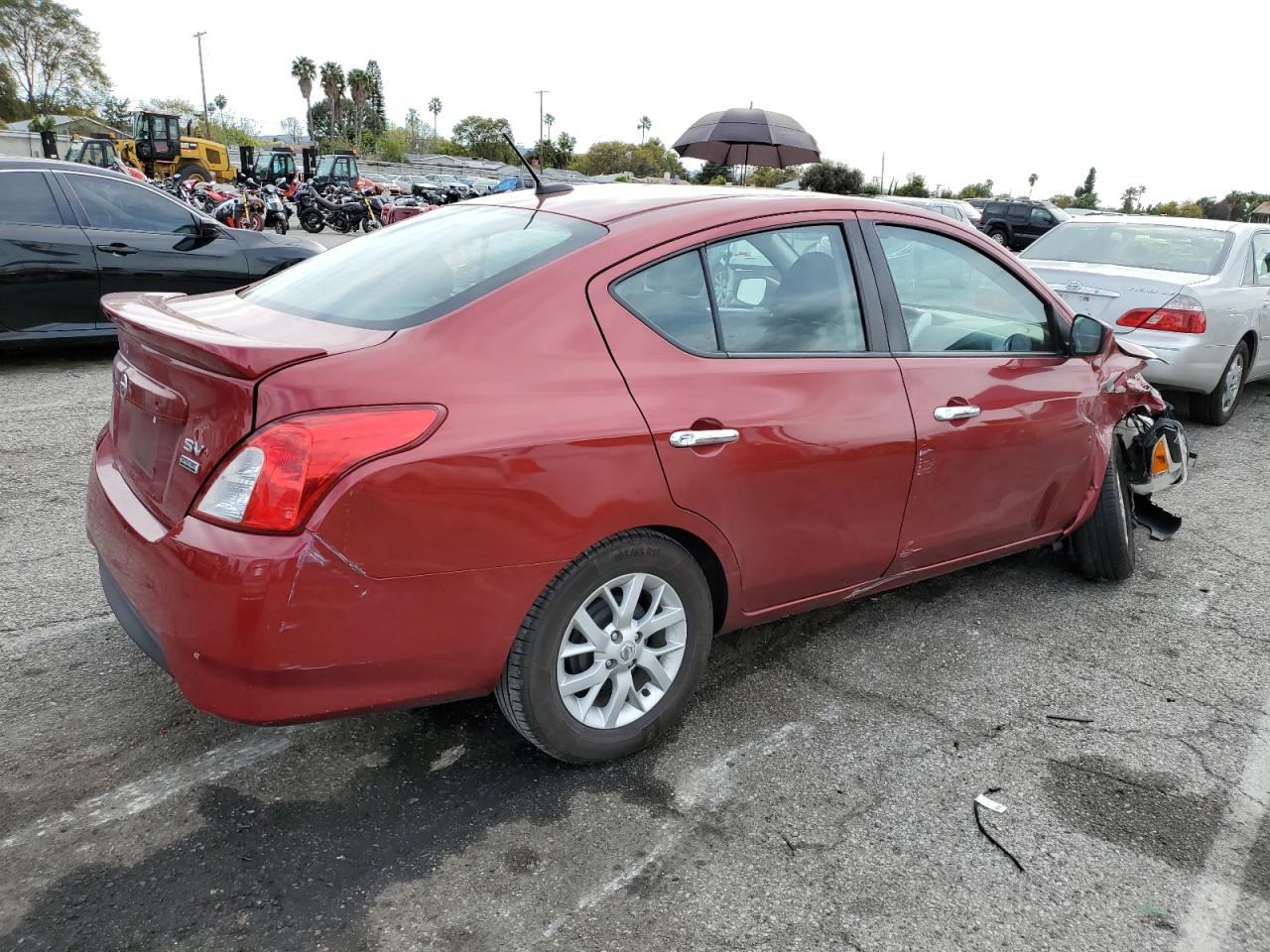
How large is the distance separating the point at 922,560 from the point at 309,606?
83.8 inches

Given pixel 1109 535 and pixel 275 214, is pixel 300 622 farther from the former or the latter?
pixel 275 214

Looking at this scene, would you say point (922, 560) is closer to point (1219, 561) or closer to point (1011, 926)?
point (1011, 926)

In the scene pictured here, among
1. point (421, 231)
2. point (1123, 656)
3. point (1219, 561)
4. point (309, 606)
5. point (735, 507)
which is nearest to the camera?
point (309, 606)

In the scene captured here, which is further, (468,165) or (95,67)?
(468,165)

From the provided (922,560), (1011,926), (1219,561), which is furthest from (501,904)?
(1219,561)

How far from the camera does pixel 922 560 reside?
3391 millimetres

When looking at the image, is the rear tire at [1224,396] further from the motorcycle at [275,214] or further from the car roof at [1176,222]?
the motorcycle at [275,214]

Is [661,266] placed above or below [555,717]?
above

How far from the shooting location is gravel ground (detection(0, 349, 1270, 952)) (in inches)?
85.9

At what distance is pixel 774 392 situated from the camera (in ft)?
9.12

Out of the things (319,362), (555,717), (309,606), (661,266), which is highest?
(661,266)

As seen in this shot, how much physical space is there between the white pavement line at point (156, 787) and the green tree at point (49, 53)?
84.9m

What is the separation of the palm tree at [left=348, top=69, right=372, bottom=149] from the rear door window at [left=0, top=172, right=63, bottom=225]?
95.8 m

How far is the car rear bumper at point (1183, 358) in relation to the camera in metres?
6.79
